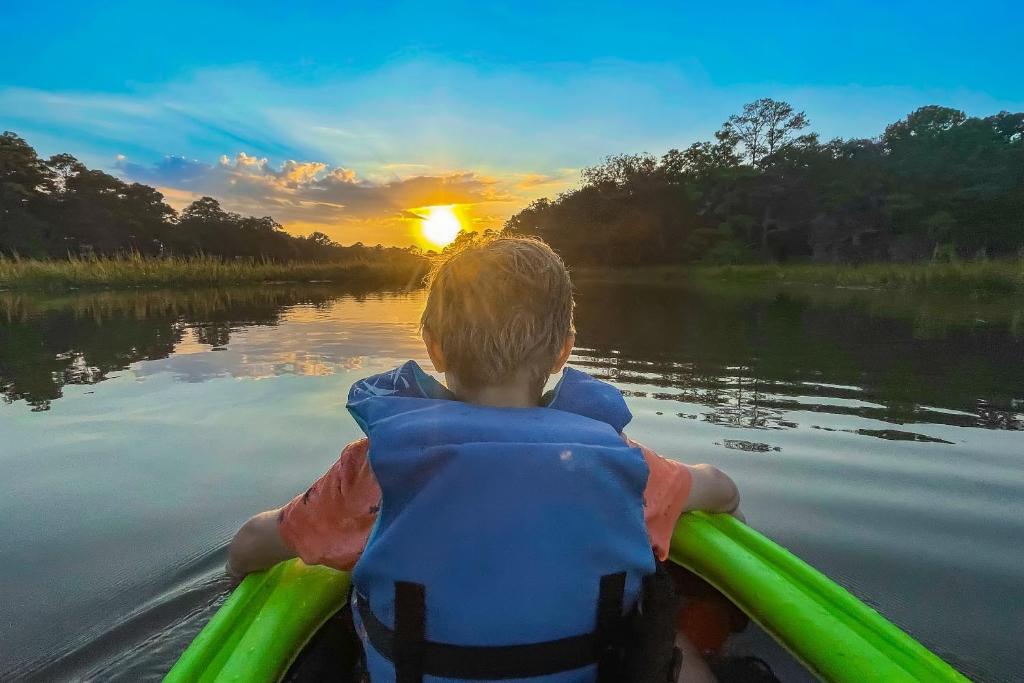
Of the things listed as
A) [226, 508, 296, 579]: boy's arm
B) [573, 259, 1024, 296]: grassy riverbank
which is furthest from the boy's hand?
[573, 259, 1024, 296]: grassy riverbank

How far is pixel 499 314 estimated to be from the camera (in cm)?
132

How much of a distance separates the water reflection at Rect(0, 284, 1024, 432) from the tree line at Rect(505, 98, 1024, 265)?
27.8 m

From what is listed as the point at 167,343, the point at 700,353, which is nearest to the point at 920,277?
the point at 700,353

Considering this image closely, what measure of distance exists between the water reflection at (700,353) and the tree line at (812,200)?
2777 cm

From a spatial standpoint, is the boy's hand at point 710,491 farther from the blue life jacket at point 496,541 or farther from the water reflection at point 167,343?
the water reflection at point 167,343

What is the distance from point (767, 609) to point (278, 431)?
3224 millimetres

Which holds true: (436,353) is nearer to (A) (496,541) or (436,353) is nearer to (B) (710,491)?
(A) (496,541)

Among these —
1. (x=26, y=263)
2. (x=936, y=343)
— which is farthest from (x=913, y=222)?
(x=26, y=263)

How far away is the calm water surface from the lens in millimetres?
2195

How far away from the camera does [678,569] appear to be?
6.73 feet

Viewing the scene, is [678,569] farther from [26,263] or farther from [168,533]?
[26,263]

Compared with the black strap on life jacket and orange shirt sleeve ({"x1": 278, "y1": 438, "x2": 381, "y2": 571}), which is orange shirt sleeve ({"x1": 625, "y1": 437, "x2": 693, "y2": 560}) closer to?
the black strap on life jacket

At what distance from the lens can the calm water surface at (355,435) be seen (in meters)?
2.20

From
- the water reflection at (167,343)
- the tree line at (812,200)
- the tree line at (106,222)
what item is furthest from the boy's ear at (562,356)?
the tree line at (812,200)
